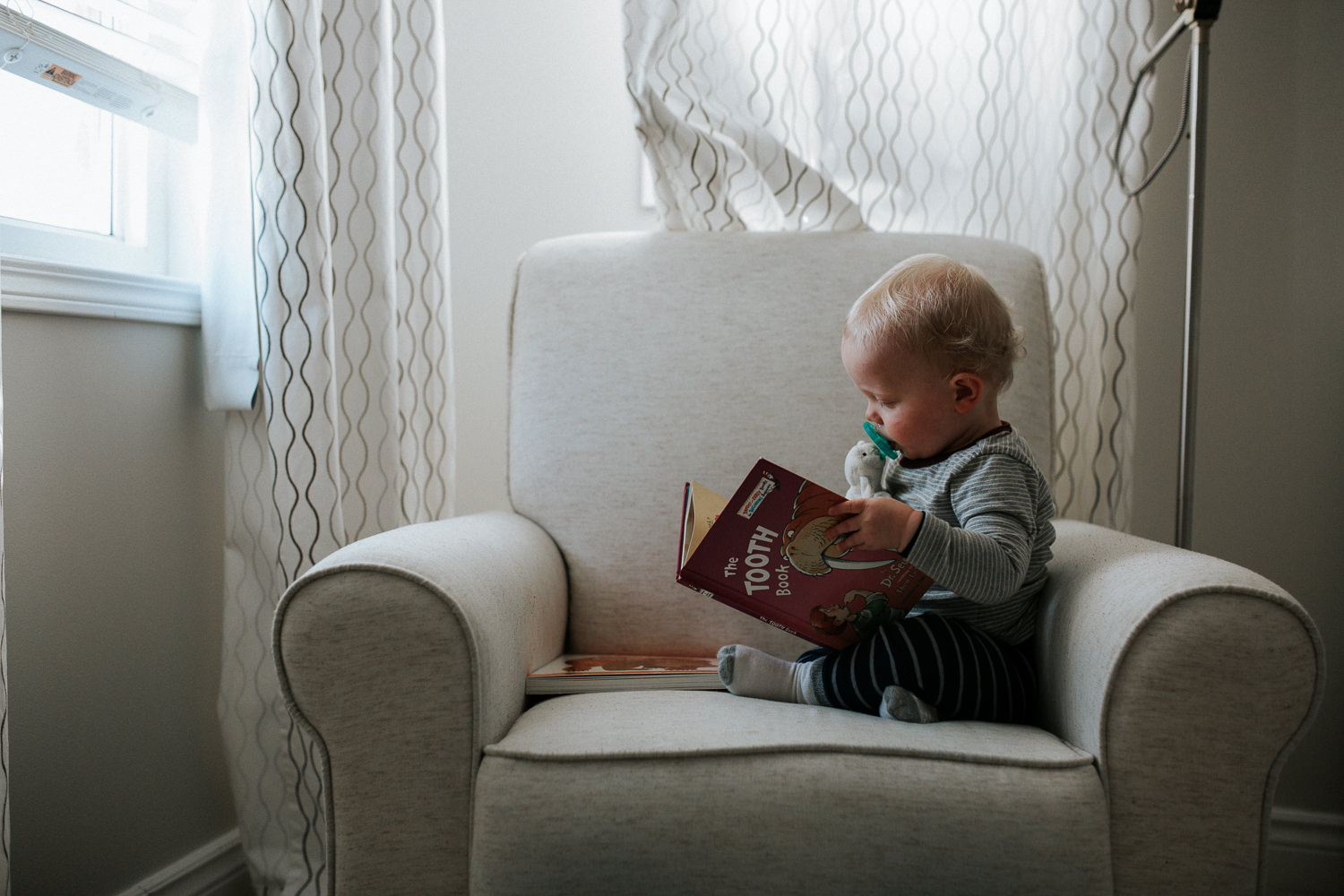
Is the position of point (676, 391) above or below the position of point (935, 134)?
below

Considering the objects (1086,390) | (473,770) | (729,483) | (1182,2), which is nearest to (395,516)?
(729,483)

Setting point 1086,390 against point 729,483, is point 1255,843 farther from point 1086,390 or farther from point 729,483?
point 1086,390

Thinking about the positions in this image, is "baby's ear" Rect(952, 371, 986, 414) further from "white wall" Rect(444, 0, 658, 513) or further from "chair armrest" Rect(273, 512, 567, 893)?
"white wall" Rect(444, 0, 658, 513)

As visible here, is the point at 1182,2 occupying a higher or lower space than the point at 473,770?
higher

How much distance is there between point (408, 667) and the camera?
86 cm

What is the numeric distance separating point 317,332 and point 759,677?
0.80 meters

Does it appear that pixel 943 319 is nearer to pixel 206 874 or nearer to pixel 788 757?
pixel 788 757

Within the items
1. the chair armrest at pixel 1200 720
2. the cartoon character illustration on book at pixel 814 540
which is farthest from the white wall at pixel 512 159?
the chair armrest at pixel 1200 720

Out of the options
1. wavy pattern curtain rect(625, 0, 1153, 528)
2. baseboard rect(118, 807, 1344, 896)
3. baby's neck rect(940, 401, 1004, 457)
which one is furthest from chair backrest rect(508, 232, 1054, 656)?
baseboard rect(118, 807, 1344, 896)

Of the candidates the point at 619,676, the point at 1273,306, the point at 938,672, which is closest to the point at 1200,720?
the point at 938,672

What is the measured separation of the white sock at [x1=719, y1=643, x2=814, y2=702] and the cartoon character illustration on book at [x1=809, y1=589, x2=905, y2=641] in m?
0.07

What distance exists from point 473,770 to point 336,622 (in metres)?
0.19

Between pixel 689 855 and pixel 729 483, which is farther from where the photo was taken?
pixel 729 483

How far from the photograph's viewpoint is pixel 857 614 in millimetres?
1014
